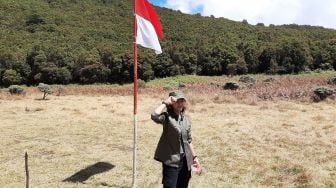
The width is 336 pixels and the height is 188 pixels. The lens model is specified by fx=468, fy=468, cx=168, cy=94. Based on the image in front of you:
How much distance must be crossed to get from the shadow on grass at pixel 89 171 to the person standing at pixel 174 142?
4.22m

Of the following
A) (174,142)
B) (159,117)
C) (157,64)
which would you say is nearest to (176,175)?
(174,142)

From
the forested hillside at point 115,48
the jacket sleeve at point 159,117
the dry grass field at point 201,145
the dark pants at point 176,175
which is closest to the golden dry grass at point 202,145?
the dry grass field at point 201,145

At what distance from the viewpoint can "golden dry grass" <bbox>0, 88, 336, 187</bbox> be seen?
1028 cm

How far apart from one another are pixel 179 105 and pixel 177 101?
0.26 feet

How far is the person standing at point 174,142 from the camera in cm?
636

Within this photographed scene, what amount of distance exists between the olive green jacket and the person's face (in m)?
0.11

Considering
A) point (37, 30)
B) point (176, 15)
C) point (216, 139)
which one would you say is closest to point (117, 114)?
point (216, 139)

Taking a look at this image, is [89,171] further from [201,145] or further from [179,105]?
[179,105]

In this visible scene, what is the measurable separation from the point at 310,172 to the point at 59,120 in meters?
11.0

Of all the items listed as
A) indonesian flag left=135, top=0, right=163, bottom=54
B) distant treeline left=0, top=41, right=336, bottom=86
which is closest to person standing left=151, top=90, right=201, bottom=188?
indonesian flag left=135, top=0, right=163, bottom=54

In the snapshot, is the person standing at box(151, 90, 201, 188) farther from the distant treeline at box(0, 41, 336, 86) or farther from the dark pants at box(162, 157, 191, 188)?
the distant treeline at box(0, 41, 336, 86)

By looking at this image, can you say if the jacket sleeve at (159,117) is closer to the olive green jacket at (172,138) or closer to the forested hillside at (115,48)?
the olive green jacket at (172,138)

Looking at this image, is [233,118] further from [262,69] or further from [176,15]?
[176,15]

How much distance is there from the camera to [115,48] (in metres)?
75.4
